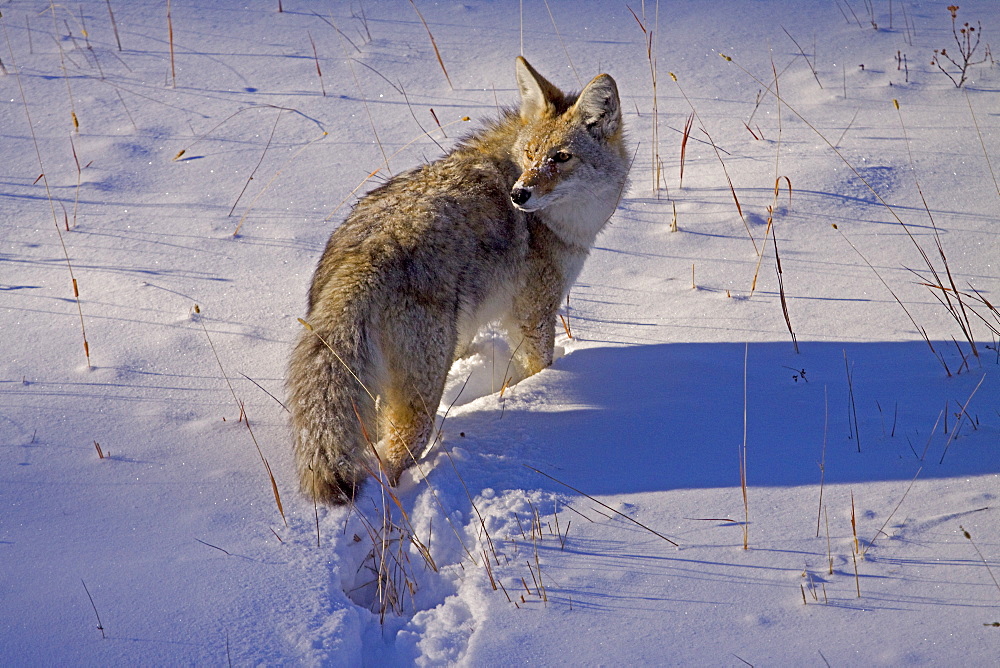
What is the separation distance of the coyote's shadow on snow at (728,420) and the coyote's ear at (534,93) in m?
1.53

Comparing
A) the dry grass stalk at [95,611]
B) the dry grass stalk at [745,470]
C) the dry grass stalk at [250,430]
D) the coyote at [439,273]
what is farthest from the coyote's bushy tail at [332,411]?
the dry grass stalk at [745,470]

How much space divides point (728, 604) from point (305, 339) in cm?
215

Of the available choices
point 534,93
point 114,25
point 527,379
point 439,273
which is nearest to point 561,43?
point 534,93

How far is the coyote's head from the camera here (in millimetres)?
4242

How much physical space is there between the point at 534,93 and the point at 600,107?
44 centimetres

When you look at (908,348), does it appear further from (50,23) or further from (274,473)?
(50,23)

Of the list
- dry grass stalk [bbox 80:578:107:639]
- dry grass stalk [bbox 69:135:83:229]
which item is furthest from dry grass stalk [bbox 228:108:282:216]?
dry grass stalk [bbox 80:578:107:639]

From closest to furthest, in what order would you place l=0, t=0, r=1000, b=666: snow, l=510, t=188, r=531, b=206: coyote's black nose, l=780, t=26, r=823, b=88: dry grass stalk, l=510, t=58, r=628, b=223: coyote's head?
l=0, t=0, r=1000, b=666: snow, l=510, t=188, r=531, b=206: coyote's black nose, l=510, t=58, r=628, b=223: coyote's head, l=780, t=26, r=823, b=88: dry grass stalk

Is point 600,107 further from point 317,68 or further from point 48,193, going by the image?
point 48,193

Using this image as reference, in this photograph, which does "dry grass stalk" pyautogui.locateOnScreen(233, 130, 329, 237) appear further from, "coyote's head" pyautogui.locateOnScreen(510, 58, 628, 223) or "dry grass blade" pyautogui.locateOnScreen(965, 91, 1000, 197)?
"dry grass blade" pyautogui.locateOnScreen(965, 91, 1000, 197)

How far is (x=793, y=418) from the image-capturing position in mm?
3783

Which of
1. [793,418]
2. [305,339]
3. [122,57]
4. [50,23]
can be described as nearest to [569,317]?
[793,418]

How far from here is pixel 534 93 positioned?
4.66m

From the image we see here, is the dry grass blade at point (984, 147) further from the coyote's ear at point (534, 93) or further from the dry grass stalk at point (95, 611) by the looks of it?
the dry grass stalk at point (95, 611)
